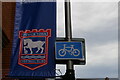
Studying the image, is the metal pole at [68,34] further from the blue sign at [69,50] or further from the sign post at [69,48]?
the blue sign at [69,50]

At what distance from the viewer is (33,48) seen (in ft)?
23.3

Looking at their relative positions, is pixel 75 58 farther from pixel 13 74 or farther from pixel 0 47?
pixel 0 47

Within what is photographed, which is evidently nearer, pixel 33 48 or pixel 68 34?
pixel 68 34

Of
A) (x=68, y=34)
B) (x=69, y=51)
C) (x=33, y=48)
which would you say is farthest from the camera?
(x=33, y=48)

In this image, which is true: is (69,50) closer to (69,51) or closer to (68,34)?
(69,51)

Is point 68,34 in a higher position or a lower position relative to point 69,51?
higher

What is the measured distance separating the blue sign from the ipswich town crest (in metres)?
1.13

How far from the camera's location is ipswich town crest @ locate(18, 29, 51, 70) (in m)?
6.86

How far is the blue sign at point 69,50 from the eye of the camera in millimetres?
5539

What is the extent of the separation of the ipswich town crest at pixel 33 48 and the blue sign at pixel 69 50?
113 centimetres

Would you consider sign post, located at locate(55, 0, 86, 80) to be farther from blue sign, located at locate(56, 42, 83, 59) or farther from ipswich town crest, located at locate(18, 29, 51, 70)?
ipswich town crest, located at locate(18, 29, 51, 70)

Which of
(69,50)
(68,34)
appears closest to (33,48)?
(69,50)

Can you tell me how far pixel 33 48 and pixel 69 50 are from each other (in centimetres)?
180

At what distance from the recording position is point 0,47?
29.7ft
